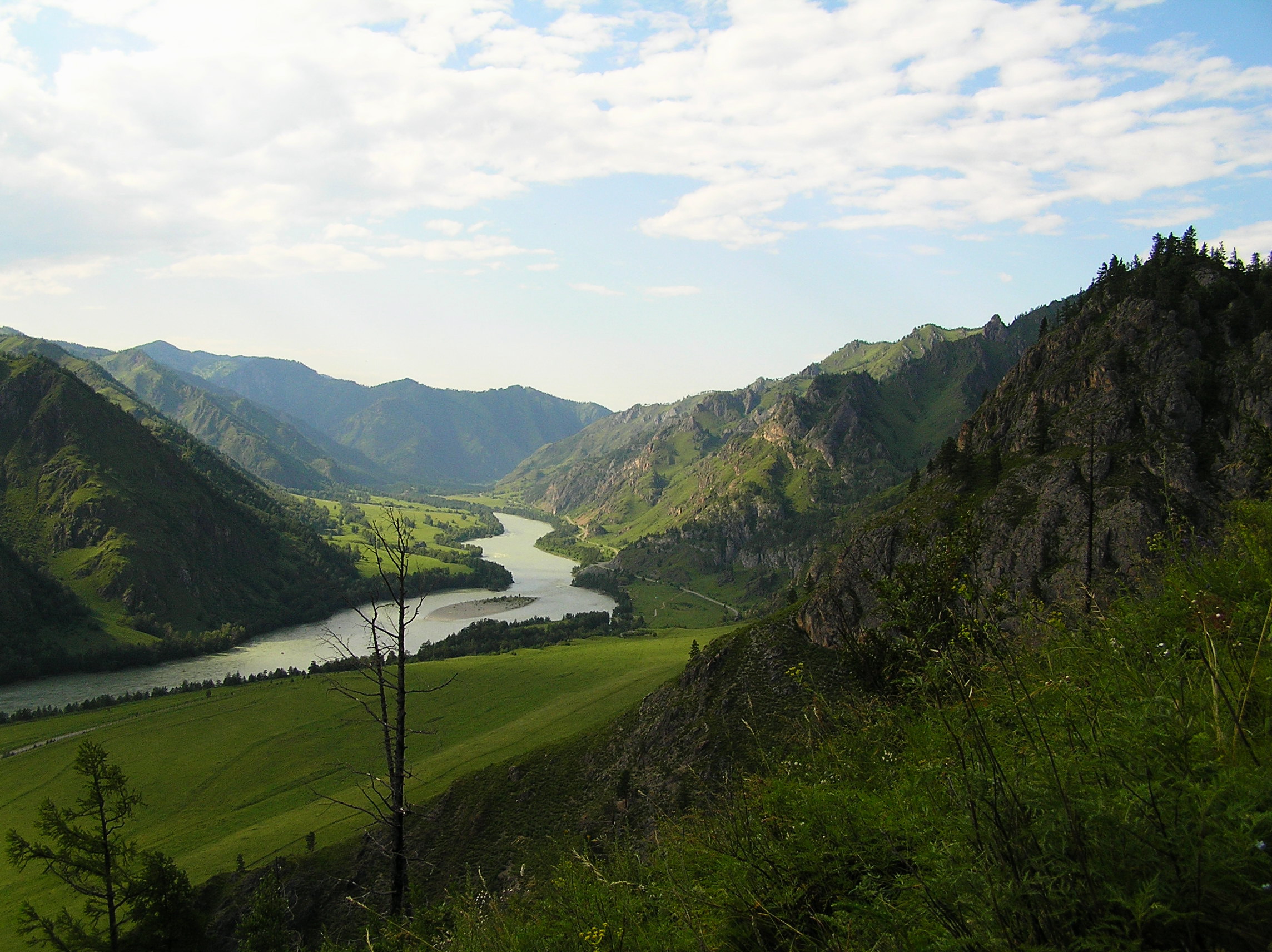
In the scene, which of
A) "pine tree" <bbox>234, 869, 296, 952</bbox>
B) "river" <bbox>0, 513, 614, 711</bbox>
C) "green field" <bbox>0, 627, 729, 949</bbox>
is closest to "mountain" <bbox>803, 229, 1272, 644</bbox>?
"pine tree" <bbox>234, 869, 296, 952</bbox>

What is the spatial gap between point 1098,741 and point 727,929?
3284 millimetres

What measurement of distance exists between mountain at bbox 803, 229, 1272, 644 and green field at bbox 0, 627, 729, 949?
45872mm

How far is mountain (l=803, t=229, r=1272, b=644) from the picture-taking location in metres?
57.9

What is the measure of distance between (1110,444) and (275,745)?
375 ft

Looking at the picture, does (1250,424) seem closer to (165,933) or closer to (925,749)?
(925,749)

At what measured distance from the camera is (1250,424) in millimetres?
8555

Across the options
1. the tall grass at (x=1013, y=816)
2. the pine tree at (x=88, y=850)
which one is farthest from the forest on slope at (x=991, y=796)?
the pine tree at (x=88, y=850)

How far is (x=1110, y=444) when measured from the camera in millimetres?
68062

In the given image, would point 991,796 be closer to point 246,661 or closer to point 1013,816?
point 1013,816

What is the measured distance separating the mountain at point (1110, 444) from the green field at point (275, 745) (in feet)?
150

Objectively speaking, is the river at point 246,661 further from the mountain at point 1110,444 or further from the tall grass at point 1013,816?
the tall grass at point 1013,816

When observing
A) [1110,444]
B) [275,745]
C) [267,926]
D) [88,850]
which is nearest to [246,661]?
[275,745]

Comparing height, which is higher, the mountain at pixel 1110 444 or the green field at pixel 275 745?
the mountain at pixel 1110 444

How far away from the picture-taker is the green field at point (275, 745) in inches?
2680
